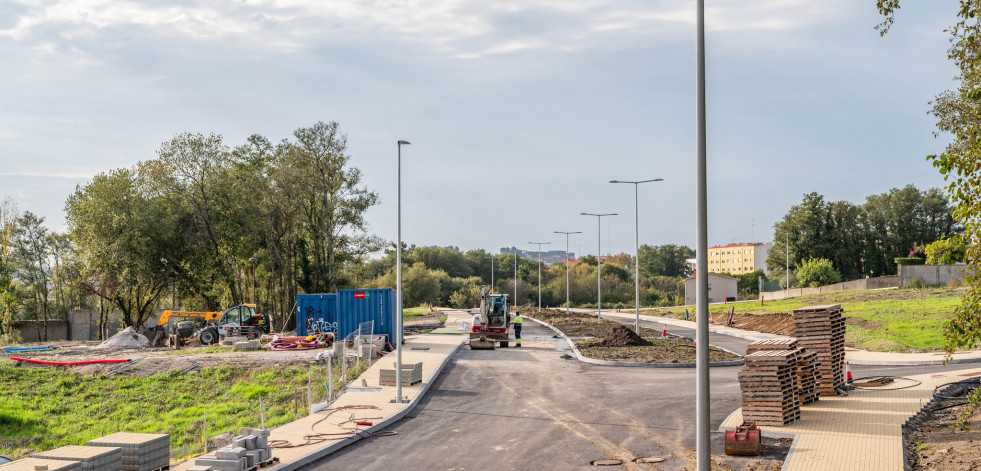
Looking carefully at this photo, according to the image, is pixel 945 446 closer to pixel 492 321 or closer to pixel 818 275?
pixel 492 321

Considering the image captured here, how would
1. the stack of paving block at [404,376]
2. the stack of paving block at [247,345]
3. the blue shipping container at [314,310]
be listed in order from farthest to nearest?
the blue shipping container at [314,310] → the stack of paving block at [247,345] → the stack of paving block at [404,376]

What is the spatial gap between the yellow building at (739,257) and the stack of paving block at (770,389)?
145 meters

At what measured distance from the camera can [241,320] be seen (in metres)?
41.9

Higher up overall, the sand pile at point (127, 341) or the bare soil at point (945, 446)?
the bare soil at point (945, 446)

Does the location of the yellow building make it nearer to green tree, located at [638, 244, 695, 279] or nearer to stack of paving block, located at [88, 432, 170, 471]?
green tree, located at [638, 244, 695, 279]

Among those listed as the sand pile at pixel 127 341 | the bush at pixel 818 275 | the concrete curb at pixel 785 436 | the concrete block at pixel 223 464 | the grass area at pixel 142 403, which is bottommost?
the grass area at pixel 142 403

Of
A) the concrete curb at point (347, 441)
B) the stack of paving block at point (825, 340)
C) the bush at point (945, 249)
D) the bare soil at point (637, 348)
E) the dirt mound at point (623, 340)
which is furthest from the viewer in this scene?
the dirt mound at point (623, 340)

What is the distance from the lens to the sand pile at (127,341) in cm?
4103

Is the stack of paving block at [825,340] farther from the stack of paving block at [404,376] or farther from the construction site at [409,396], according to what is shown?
the stack of paving block at [404,376]

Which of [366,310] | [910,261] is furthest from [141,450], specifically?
[910,261]

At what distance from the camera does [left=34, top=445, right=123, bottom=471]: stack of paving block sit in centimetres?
1248

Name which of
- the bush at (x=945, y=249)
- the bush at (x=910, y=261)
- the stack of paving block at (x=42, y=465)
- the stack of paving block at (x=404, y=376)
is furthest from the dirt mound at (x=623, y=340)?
the bush at (x=910, y=261)

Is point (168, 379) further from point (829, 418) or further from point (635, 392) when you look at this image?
point (829, 418)

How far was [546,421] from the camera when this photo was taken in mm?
18828
